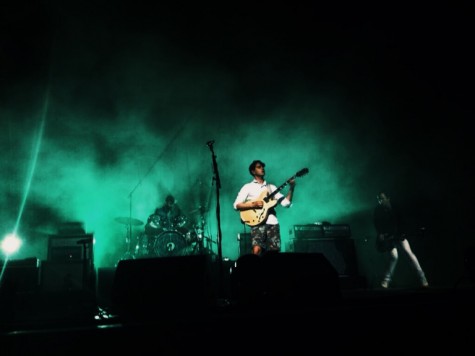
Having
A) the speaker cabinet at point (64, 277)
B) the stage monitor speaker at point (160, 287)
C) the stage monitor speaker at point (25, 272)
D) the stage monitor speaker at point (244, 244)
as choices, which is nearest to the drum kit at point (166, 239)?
the stage monitor speaker at point (244, 244)

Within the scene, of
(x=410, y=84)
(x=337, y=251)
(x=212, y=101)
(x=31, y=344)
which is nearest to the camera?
(x=31, y=344)

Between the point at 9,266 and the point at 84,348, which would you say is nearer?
the point at 84,348

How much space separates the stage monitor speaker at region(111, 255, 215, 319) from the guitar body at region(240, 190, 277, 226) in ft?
8.41

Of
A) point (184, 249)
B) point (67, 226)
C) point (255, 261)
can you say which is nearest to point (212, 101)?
point (184, 249)

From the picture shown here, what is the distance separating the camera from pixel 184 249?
27.2 ft

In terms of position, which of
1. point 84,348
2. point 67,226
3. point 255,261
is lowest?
point 84,348

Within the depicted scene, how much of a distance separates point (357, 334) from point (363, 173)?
8809 mm

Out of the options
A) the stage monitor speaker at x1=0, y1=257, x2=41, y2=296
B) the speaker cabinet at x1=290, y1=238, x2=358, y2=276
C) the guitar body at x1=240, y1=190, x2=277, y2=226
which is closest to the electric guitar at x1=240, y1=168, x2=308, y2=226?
the guitar body at x1=240, y1=190, x2=277, y2=226

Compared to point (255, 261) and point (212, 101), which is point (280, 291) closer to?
point (255, 261)

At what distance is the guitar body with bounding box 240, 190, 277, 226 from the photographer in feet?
17.2

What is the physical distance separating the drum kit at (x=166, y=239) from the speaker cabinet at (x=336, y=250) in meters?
2.19

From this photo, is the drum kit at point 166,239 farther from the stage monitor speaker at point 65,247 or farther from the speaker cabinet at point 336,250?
the speaker cabinet at point 336,250

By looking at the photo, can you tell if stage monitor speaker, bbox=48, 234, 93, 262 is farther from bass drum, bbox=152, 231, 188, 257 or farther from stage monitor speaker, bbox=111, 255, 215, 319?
stage monitor speaker, bbox=111, 255, 215, 319

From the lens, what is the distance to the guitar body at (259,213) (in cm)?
525
